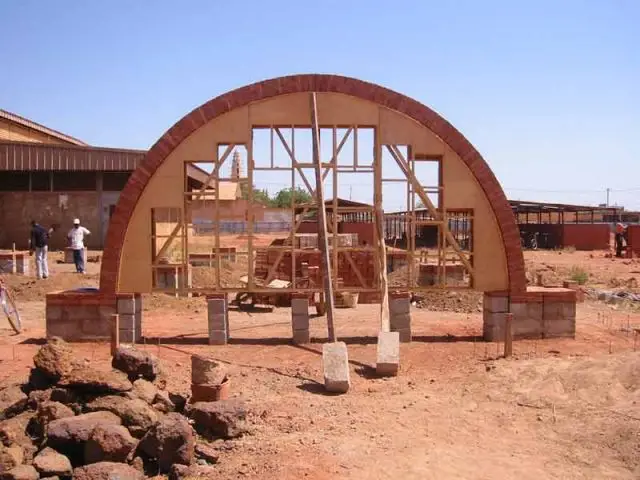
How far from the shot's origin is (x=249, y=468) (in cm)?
581

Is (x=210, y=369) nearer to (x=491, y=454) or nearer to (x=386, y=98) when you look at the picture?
(x=491, y=454)

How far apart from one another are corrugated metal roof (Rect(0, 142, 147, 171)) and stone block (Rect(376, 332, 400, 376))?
19930mm

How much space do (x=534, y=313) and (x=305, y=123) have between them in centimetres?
560

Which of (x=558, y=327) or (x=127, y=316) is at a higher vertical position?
(x=127, y=316)

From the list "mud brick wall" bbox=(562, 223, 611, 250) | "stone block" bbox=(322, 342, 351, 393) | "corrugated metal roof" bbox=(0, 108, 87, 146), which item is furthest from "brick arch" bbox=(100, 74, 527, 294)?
"mud brick wall" bbox=(562, 223, 611, 250)

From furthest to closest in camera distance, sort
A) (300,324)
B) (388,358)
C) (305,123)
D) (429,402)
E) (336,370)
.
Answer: (305,123) < (300,324) < (388,358) < (336,370) < (429,402)

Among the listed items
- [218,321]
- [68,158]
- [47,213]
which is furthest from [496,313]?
[47,213]

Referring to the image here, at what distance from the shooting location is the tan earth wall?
38.3 feet

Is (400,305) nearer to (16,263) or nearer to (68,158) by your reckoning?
(16,263)

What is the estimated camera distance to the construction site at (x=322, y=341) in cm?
607

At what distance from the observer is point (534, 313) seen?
11719mm

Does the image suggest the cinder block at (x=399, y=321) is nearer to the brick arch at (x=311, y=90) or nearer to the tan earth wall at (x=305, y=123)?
the tan earth wall at (x=305, y=123)

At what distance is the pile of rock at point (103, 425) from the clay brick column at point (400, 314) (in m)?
5.30

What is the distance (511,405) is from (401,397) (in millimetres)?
1383
